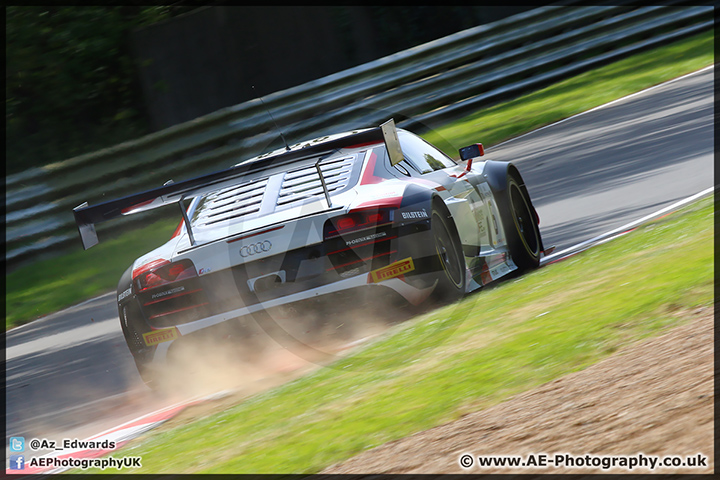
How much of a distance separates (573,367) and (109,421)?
10.1ft

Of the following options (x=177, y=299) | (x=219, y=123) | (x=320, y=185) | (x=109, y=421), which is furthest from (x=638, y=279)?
(x=219, y=123)

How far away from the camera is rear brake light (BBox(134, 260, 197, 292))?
18.3 feet

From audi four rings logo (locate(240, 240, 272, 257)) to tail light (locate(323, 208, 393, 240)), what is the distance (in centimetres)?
36

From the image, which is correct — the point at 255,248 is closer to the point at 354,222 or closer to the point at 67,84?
the point at 354,222

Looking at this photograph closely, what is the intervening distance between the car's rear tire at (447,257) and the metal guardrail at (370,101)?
7962mm

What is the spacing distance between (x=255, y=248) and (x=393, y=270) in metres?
0.87

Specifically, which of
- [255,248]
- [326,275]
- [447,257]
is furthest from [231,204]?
[447,257]

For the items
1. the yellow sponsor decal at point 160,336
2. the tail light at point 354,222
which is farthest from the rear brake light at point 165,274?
the tail light at point 354,222

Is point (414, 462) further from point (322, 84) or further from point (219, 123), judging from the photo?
point (322, 84)

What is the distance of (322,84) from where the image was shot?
1541 centimetres

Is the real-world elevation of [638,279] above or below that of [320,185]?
below

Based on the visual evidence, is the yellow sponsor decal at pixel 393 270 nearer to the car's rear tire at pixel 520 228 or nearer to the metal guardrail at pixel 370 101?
the car's rear tire at pixel 520 228

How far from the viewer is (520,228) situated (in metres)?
7.25

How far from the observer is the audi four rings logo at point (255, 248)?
18.0 ft
